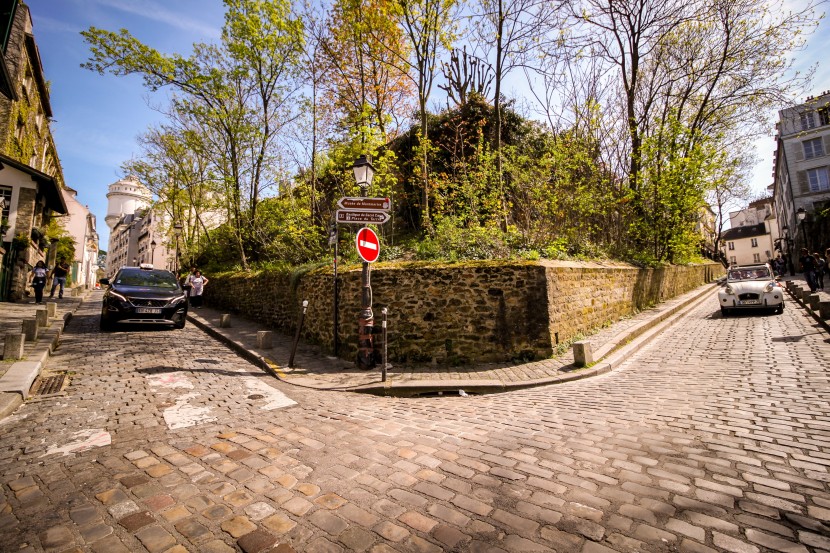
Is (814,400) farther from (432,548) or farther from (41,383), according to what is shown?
(41,383)

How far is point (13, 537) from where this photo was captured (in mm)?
2074

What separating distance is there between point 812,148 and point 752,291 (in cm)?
3475

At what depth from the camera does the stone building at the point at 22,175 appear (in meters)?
14.9

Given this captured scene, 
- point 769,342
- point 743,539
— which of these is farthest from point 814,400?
point 769,342

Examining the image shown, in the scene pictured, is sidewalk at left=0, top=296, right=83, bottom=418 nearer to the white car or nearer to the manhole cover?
the manhole cover

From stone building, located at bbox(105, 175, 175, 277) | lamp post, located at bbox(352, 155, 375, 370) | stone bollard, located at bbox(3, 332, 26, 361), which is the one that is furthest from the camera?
stone building, located at bbox(105, 175, 175, 277)

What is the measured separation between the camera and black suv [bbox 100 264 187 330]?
9.35 metres

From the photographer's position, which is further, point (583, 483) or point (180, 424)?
point (180, 424)

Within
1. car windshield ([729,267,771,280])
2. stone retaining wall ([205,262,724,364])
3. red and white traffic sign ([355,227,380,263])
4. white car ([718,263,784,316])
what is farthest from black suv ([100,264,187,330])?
car windshield ([729,267,771,280])

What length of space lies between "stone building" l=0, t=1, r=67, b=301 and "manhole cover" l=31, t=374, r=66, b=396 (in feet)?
41.4

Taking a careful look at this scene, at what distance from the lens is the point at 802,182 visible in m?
32.9

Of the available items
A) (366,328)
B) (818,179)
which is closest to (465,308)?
(366,328)

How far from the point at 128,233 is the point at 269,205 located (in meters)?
73.3

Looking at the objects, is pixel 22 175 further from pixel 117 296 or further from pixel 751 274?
pixel 751 274
